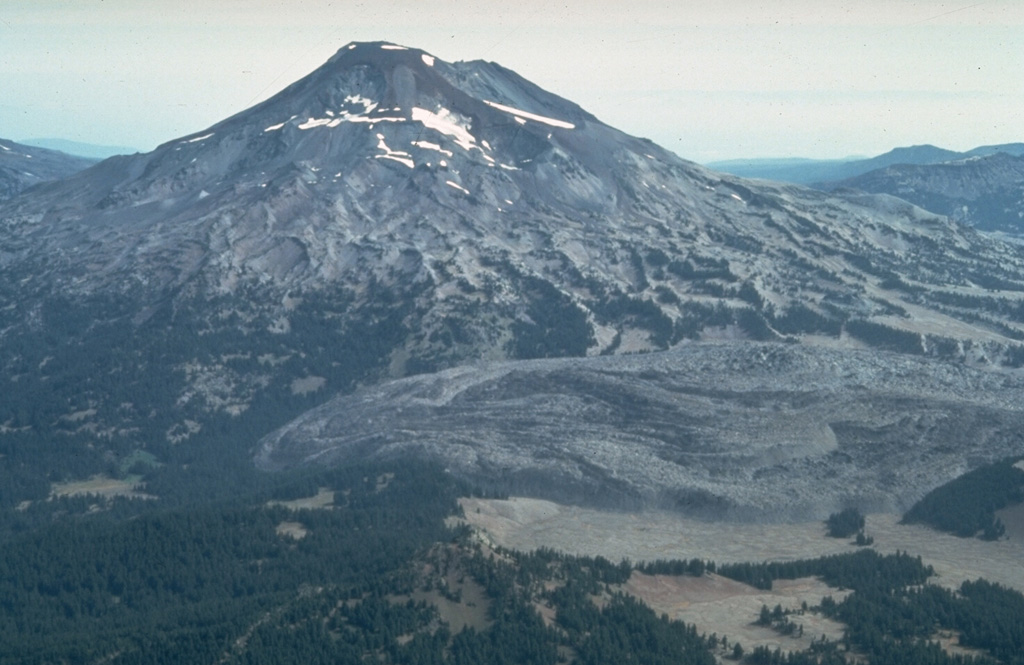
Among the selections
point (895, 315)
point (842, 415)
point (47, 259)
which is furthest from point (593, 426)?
point (47, 259)

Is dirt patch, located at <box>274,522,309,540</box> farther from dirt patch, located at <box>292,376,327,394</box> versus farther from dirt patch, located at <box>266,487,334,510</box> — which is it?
dirt patch, located at <box>292,376,327,394</box>

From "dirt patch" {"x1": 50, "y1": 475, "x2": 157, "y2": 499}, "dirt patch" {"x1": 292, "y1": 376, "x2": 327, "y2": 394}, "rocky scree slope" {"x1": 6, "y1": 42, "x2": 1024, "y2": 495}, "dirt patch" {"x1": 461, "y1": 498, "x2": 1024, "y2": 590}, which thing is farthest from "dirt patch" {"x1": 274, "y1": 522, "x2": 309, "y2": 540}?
"dirt patch" {"x1": 292, "y1": 376, "x2": 327, "y2": 394}

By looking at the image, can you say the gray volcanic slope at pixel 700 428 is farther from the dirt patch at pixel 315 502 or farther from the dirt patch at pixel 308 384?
the dirt patch at pixel 315 502

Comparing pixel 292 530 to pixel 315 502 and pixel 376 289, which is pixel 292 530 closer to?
pixel 315 502

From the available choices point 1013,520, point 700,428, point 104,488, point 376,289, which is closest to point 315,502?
point 104,488

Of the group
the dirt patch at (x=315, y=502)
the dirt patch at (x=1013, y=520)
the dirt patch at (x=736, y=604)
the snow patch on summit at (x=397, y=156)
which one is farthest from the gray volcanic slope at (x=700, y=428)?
the snow patch on summit at (x=397, y=156)
